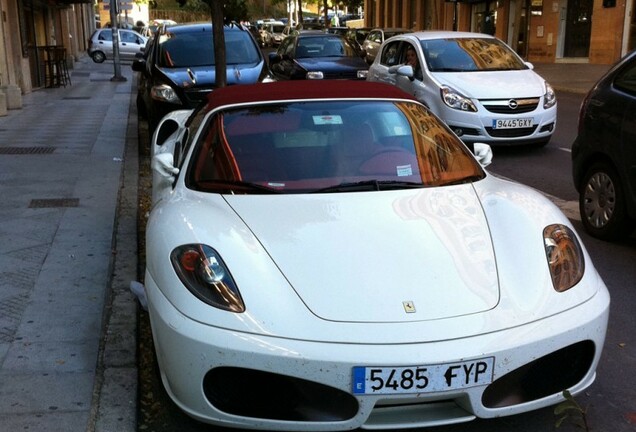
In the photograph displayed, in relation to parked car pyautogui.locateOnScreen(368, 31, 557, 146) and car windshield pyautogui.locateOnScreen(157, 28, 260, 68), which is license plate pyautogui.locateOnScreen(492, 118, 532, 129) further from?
car windshield pyautogui.locateOnScreen(157, 28, 260, 68)

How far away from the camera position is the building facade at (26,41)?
604 inches

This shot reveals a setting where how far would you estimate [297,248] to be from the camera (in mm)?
3246

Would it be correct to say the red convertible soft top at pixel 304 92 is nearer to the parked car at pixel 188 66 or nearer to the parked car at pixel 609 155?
the parked car at pixel 609 155

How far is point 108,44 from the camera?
3384 cm

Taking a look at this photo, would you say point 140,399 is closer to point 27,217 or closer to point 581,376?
point 581,376

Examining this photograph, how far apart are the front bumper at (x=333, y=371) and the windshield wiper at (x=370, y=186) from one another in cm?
112

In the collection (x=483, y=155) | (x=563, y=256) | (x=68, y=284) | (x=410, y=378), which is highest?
(x=483, y=155)

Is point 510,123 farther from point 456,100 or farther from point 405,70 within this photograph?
point 405,70

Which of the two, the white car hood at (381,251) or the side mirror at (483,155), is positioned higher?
the side mirror at (483,155)

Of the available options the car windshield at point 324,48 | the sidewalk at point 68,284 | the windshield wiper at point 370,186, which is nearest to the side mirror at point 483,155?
the windshield wiper at point 370,186

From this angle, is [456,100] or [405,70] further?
[405,70]

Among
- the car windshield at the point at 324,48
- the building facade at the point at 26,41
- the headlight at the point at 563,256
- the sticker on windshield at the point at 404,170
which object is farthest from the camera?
the car windshield at the point at 324,48

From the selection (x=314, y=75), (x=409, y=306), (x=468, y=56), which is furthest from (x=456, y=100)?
(x=409, y=306)

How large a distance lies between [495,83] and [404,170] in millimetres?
6666
